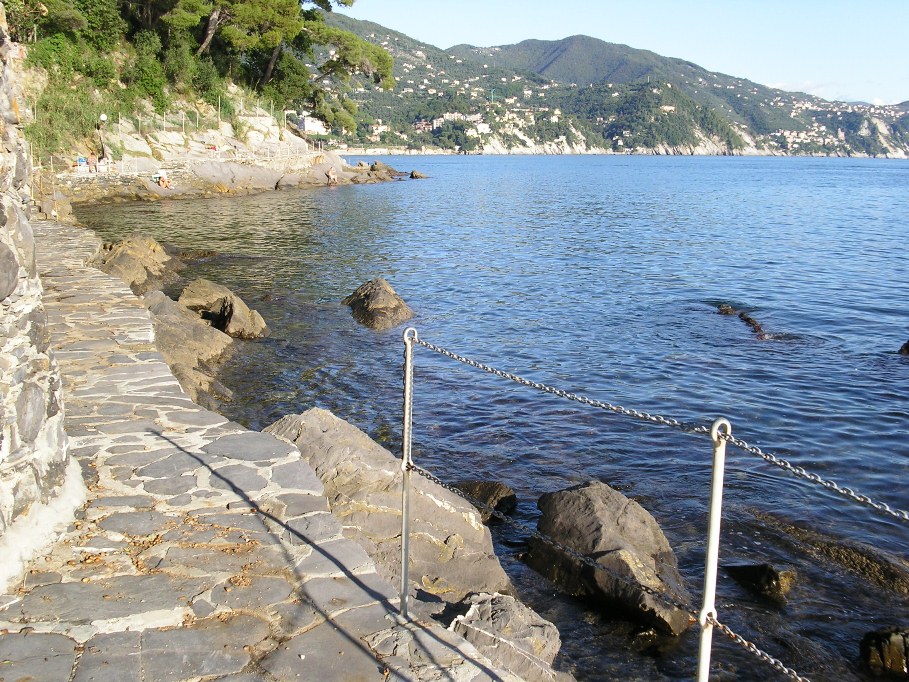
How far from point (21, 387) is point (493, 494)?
15.9 ft

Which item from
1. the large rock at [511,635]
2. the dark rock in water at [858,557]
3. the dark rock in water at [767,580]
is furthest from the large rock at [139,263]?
the dark rock in water at [858,557]

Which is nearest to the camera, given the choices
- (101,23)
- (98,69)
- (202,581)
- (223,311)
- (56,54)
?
(202,581)

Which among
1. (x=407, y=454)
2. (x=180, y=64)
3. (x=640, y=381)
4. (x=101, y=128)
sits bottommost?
(x=640, y=381)

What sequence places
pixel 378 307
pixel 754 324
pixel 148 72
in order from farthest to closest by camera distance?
pixel 148 72
pixel 754 324
pixel 378 307

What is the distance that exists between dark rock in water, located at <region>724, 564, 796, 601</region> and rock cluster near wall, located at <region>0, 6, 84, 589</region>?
18.1 feet

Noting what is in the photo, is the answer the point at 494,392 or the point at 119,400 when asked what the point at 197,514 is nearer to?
the point at 119,400

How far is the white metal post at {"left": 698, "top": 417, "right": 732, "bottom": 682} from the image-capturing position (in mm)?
2752

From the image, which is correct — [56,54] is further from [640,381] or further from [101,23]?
[640,381]

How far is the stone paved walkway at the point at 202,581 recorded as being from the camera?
3.82 meters

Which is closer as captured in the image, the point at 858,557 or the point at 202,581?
the point at 202,581

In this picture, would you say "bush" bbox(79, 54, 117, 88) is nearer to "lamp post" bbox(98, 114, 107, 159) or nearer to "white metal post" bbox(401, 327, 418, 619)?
→ "lamp post" bbox(98, 114, 107, 159)

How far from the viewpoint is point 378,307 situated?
16.3m

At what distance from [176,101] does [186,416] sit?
144ft

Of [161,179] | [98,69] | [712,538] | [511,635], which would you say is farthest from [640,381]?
[98,69]
